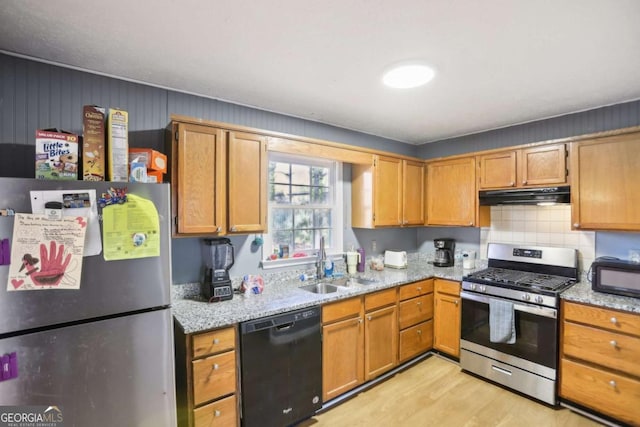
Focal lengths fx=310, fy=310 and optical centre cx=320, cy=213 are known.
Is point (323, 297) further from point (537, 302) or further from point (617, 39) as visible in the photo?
point (617, 39)

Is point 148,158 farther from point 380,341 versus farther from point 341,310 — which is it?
point 380,341

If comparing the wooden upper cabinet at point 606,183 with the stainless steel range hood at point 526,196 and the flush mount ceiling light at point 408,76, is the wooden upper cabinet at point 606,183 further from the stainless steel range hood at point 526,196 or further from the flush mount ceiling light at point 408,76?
the flush mount ceiling light at point 408,76

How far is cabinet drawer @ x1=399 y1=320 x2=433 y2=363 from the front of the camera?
9.84 feet

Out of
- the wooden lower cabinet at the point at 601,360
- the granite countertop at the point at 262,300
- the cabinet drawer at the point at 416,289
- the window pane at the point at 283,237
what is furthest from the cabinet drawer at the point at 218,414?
the wooden lower cabinet at the point at 601,360

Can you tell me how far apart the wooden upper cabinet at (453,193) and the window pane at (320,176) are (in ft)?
4.41

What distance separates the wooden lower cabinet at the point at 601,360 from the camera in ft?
7.02

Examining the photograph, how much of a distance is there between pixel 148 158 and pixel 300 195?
1535 mm

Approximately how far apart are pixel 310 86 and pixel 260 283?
1584mm

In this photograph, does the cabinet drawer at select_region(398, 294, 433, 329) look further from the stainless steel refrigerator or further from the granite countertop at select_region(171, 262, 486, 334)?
the stainless steel refrigerator

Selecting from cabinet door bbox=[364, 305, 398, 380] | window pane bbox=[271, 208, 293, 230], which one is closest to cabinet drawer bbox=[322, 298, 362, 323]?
cabinet door bbox=[364, 305, 398, 380]

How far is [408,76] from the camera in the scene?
6.72 ft

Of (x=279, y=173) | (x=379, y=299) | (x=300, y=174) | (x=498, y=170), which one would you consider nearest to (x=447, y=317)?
(x=379, y=299)

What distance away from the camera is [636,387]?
2117 millimetres

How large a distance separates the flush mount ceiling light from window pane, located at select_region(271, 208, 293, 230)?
1.47 m
